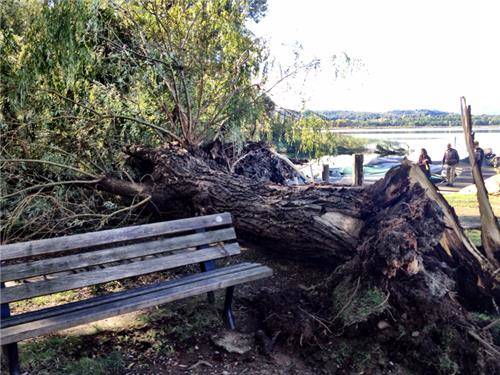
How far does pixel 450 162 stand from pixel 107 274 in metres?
15.5

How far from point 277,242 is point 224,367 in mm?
1726

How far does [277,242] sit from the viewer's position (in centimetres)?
439

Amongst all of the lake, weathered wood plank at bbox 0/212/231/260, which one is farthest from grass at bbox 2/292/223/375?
the lake

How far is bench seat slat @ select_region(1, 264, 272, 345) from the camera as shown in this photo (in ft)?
7.63

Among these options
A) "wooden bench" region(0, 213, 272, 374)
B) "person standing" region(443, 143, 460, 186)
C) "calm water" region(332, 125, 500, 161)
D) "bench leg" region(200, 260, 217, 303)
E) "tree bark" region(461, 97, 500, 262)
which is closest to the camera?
"wooden bench" region(0, 213, 272, 374)

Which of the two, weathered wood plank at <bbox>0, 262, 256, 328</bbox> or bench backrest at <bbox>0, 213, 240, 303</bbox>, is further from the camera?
bench backrest at <bbox>0, 213, 240, 303</bbox>

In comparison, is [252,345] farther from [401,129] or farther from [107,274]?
[401,129]

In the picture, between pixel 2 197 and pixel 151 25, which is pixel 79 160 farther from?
pixel 151 25

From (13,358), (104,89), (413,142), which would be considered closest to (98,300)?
(13,358)

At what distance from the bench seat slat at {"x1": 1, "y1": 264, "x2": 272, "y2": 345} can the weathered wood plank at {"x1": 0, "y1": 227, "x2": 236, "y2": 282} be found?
0.30m

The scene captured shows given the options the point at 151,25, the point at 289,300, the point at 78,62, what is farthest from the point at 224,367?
the point at 151,25

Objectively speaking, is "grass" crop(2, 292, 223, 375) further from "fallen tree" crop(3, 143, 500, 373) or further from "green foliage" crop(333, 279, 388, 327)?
"green foliage" crop(333, 279, 388, 327)

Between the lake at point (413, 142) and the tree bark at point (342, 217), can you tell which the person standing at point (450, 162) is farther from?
the tree bark at point (342, 217)

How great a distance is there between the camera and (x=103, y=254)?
297 cm
